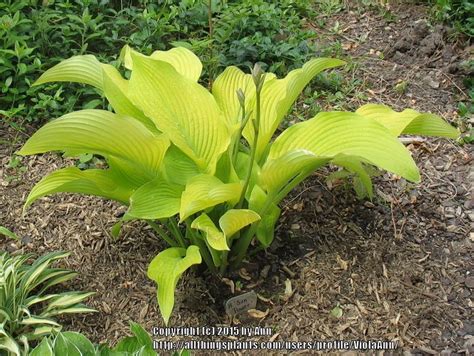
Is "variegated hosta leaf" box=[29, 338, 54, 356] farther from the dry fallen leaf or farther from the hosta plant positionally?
the dry fallen leaf

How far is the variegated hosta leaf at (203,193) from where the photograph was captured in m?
1.79

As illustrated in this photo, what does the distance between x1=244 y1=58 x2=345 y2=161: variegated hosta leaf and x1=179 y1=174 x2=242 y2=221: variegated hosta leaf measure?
27 cm

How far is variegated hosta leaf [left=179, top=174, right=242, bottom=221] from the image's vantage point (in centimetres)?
179

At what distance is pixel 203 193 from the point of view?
183 centimetres

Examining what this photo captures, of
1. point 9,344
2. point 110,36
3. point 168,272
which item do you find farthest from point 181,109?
point 110,36

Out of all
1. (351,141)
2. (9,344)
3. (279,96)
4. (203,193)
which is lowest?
(9,344)

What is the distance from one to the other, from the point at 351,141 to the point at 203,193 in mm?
481

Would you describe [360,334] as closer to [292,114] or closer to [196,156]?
[196,156]

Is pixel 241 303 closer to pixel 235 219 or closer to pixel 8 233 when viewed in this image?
pixel 235 219

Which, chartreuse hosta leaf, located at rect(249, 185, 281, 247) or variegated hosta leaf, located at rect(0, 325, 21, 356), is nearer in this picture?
variegated hosta leaf, located at rect(0, 325, 21, 356)

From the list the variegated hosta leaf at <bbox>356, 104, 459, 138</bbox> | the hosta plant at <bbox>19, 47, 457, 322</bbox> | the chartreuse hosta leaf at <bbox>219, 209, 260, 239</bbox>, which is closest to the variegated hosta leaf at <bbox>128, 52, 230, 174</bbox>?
the hosta plant at <bbox>19, 47, 457, 322</bbox>

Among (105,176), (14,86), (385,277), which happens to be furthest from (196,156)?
(14,86)

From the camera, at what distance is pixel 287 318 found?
6.78 feet

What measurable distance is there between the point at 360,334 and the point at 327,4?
2069 mm
